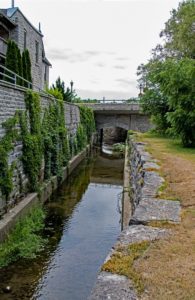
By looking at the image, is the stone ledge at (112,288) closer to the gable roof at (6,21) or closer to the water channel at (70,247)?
the water channel at (70,247)

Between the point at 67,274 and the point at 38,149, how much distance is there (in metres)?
4.79

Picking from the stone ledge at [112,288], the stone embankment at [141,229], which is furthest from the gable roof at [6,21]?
the stone ledge at [112,288]

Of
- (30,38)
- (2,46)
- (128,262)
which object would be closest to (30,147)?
(128,262)

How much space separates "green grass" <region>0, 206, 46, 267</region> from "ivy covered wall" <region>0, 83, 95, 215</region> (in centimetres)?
55

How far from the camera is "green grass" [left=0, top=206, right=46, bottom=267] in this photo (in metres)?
6.55

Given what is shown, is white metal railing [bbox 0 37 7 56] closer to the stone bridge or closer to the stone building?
the stone building

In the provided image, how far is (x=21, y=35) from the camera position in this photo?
1966 cm

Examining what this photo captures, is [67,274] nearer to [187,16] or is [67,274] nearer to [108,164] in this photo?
[108,164]

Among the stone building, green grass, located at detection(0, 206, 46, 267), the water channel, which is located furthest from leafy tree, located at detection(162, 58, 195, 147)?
green grass, located at detection(0, 206, 46, 267)

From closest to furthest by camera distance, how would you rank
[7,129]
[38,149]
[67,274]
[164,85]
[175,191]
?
[175,191] < [67,274] < [7,129] < [38,149] < [164,85]

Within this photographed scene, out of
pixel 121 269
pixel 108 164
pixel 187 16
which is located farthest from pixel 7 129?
pixel 187 16

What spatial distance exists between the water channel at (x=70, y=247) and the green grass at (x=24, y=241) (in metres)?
0.18

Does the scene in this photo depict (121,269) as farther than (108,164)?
No

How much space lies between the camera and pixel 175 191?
5801 millimetres
